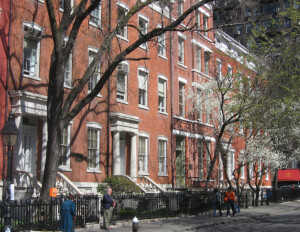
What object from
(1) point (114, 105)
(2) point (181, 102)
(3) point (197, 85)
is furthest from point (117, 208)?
(3) point (197, 85)

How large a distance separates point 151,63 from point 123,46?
10.4 feet

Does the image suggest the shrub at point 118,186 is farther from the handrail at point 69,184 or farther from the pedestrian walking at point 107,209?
the pedestrian walking at point 107,209

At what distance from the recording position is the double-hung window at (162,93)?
30.0 m

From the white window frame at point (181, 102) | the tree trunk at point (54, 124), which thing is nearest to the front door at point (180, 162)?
the white window frame at point (181, 102)

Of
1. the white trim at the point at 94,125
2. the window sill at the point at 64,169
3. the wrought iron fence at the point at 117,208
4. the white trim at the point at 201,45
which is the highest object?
the white trim at the point at 201,45

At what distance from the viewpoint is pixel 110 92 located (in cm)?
2511

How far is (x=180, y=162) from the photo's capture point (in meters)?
31.8

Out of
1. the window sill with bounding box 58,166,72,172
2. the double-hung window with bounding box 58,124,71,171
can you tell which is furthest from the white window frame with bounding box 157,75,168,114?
the window sill with bounding box 58,166,72,172

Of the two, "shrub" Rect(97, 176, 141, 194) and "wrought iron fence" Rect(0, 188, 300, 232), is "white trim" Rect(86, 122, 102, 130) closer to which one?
"shrub" Rect(97, 176, 141, 194)

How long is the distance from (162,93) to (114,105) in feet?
19.1

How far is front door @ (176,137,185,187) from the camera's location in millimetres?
31125

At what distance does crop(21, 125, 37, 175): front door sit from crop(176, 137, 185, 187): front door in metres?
12.8

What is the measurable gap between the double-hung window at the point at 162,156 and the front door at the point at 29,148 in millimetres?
10431

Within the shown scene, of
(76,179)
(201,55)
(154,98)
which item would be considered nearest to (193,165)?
(154,98)
